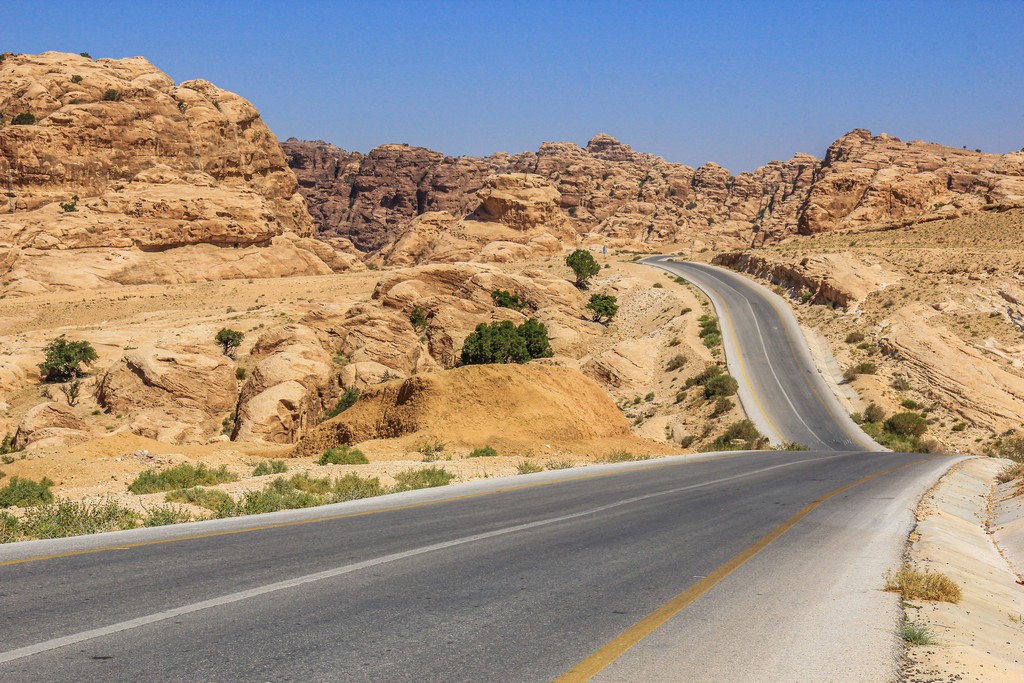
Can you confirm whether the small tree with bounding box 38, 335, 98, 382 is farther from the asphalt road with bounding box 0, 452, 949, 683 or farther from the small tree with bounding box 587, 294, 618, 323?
the small tree with bounding box 587, 294, 618, 323

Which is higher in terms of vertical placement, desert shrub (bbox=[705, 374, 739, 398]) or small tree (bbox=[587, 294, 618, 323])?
small tree (bbox=[587, 294, 618, 323])

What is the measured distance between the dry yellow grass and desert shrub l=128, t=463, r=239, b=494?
39.8 ft

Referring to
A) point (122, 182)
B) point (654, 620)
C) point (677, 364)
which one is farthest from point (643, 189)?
point (654, 620)

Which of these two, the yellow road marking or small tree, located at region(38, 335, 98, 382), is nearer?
the yellow road marking

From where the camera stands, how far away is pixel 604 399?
97.5ft

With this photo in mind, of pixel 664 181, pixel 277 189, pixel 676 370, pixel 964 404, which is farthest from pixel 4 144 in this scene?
pixel 664 181

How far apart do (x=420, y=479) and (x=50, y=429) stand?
20305 millimetres

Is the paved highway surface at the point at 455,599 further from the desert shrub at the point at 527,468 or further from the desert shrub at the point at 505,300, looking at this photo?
the desert shrub at the point at 505,300

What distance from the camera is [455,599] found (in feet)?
20.5

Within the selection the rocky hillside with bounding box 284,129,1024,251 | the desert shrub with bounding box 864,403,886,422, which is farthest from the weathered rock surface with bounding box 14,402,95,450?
the rocky hillside with bounding box 284,129,1024,251

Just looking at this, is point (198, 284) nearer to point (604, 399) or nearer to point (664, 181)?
point (604, 399)

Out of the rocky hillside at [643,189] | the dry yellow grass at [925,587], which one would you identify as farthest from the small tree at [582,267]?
the dry yellow grass at [925,587]

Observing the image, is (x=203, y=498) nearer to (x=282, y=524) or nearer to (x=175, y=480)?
(x=175, y=480)

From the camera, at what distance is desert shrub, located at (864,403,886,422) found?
146 ft
